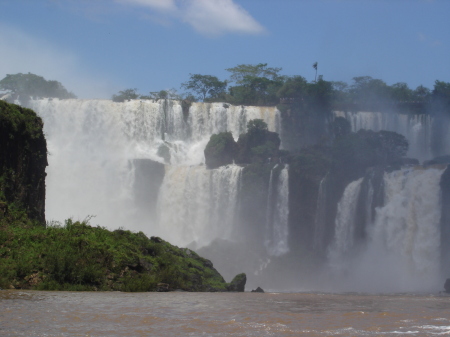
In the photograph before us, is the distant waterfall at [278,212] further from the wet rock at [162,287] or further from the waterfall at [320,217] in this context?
the wet rock at [162,287]

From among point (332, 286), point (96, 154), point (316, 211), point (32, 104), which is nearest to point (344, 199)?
point (316, 211)

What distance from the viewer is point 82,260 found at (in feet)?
51.8

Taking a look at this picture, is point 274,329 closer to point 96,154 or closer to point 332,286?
point 332,286

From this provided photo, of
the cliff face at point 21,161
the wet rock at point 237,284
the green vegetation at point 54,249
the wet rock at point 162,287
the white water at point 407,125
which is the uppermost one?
the white water at point 407,125

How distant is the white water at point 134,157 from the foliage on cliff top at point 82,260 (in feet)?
106

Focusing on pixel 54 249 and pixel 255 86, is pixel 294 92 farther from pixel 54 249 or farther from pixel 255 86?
pixel 54 249

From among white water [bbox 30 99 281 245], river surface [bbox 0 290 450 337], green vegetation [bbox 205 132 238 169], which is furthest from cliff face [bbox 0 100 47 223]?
green vegetation [bbox 205 132 238 169]

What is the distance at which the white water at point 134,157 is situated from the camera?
5266 cm

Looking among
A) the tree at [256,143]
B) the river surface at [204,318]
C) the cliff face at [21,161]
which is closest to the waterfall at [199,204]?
the tree at [256,143]

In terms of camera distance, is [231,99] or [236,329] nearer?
[236,329]

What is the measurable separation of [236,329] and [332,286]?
34582mm

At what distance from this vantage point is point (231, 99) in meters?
73.4

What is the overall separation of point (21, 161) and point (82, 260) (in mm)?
5582

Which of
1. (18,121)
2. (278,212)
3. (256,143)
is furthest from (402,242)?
(18,121)
